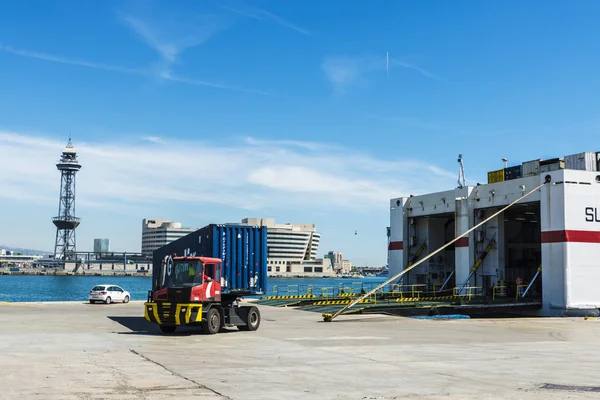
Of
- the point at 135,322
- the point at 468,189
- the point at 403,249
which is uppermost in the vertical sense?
the point at 468,189

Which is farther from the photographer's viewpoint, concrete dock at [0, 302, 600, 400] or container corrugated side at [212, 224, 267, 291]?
container corrugated side at [212, 224, 267, 291]

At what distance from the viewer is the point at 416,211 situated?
4738 centimetres

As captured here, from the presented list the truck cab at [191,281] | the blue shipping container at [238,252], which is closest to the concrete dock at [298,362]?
the truck cab at [191,281]

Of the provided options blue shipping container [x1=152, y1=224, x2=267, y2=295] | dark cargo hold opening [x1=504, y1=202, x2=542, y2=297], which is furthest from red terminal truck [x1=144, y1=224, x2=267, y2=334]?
dark cargo hold opening [x1=504, y1=202, x2=542, y2=297]

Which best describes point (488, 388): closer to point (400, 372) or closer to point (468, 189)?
point (400, 372)

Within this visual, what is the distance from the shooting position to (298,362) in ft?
54.3

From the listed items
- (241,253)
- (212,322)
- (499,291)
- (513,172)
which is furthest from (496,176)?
(212,322)

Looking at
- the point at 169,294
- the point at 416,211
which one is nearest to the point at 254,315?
the point at 169,294

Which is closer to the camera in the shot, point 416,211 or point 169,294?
point 169,294

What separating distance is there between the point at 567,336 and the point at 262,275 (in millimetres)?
21818

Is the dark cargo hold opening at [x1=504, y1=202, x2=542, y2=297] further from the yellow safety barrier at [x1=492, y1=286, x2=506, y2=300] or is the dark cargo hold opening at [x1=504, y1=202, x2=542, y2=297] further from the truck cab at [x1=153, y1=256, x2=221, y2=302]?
the truck cab at [x1=153, y1=256, x2=221, y2=302]

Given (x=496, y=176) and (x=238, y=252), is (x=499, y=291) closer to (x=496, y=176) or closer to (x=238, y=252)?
(x=496, y=176)

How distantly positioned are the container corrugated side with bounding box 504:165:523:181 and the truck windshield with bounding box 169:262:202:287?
1102 inches

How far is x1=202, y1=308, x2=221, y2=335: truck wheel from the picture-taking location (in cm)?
2384
